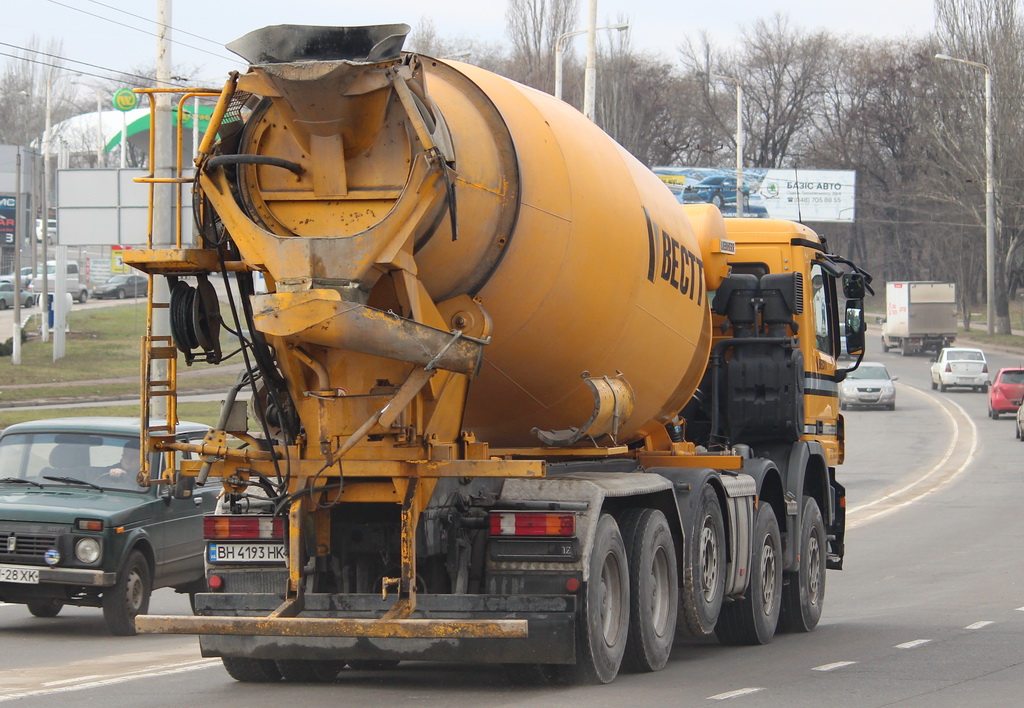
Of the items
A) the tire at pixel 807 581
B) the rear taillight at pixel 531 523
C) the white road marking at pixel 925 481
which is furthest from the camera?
the white road marking at pixel 925 481

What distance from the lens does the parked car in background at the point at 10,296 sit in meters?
70.0

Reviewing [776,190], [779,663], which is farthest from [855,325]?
[776,190]

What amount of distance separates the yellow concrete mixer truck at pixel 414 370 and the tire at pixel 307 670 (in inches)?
0.8

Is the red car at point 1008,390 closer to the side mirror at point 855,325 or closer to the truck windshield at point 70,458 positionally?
the side mirror at point 855,325

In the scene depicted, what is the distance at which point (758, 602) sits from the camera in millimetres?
11211

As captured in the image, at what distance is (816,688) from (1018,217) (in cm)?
7030

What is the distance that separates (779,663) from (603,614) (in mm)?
2326

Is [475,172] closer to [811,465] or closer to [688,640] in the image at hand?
[688,640]

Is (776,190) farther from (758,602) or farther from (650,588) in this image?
(650,588)

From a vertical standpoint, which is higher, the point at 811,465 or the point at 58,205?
the point at 58,205

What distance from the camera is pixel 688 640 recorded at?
11727mm

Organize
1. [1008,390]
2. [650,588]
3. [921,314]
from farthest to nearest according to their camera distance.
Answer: [921,314]
[1008,390]
[650,588]

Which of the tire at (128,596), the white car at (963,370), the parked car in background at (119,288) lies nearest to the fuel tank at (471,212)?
the tire at (128,596)

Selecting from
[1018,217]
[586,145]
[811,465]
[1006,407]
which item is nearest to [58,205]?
[811,465]
